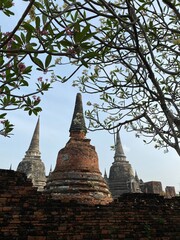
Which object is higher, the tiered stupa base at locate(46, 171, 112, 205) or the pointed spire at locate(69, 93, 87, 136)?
the pointed spire at locate(69, 93, 87, 136)

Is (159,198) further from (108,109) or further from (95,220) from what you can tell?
(108,109)

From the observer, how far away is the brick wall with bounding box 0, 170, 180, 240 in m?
5.47

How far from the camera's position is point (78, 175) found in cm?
1167

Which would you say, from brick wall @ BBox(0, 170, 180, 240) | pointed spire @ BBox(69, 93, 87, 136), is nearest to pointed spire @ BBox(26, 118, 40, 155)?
pointed spire @ BBox(69, 93, 87, 136)

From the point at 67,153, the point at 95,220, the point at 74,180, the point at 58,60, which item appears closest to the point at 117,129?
the point at 58,60

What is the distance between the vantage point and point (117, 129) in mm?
4684

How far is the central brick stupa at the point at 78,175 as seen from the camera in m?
10.9

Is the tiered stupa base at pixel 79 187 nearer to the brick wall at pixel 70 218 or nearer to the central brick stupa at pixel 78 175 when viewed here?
the central brick stupa at pixel 78 175

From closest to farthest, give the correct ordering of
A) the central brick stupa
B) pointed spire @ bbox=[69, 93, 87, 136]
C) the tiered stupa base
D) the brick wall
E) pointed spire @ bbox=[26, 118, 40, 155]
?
the brick wall < the tiered stupa base < the central brick stupa < pointed spire @ bbox=[69, 93, 87, 136] < pointed spire @ bbox=[26, 118, 40, 155]

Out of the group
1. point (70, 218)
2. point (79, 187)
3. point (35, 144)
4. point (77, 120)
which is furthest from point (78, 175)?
point (35, 144)

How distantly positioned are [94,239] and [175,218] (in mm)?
2626

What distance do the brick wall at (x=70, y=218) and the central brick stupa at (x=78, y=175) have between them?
3.91 meters

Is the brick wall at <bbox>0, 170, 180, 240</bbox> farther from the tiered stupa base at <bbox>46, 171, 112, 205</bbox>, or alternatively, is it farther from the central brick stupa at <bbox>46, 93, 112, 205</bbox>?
the tiered stupa base at <bbox>46, 171, 112, 205</bbox>

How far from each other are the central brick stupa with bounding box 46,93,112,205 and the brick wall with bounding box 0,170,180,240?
154 inches
